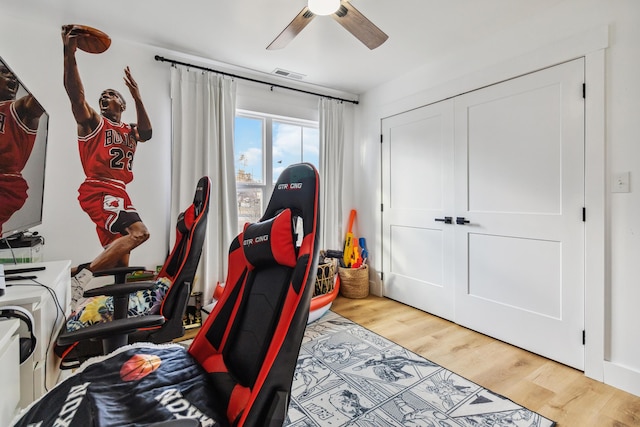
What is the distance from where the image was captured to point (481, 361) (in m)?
2.15

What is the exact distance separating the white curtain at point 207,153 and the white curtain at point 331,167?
1.08 m

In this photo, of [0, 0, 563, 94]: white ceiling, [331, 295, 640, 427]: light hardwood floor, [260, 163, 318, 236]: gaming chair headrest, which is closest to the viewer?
[260, 163, 318, 236]: gaming chair headrest

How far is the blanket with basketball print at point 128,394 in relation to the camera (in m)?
0.83

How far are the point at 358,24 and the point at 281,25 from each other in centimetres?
73

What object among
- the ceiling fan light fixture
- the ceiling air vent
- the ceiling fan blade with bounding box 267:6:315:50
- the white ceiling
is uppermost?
the ceiling air vent

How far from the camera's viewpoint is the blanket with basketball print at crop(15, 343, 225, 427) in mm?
828

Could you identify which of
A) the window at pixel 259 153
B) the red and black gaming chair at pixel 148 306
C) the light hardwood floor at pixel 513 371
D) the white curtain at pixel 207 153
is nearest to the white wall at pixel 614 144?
the light hardwood floor at pixel 513 371

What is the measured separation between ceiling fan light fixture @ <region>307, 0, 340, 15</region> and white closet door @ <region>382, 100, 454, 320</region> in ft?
5.22

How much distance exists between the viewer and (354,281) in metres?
3.47

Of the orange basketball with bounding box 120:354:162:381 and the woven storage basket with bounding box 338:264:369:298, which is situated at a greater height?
the orange basketball with bounding box 120:354:162:381

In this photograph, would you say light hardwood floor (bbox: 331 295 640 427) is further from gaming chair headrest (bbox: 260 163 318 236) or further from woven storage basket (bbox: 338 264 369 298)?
gaming chair headrest (bbox: 260 163 318 236)

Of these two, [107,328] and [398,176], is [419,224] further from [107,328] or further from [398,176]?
[107,328]

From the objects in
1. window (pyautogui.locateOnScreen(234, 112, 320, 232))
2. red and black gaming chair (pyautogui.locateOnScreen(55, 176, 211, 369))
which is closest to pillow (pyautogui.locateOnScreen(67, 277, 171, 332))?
red and black gaming chair (pyautogui.locateOnScreen(55, 176, 211, 369))

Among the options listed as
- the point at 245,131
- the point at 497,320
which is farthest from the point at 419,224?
the point at 245,131
